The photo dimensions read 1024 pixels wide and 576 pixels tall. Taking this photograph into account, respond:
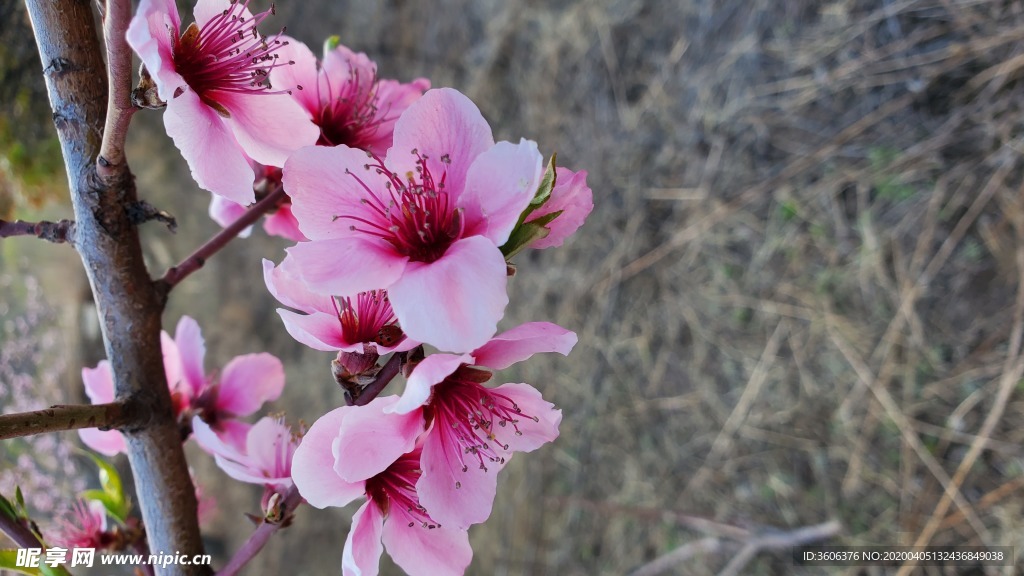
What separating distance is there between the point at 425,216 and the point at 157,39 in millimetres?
179

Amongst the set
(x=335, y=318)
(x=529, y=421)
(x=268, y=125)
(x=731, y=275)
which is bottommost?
(x=731, y=275)

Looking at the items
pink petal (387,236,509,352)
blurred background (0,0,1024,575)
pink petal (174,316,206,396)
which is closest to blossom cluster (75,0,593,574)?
pink petal (387,236,509,352)

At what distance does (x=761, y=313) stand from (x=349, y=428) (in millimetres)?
1257

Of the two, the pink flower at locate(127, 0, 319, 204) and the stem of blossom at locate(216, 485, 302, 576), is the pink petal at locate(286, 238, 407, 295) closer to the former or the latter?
the pink flower at locate(127, 0, 319, 204)

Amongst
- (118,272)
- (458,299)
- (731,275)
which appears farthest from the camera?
(731,275)

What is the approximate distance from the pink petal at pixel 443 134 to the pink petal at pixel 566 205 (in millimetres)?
50

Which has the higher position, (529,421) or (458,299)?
(458,299)

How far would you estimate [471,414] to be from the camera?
0.43m

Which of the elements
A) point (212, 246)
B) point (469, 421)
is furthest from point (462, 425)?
point (212, 246)

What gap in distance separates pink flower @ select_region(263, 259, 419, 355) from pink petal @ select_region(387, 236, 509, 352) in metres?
0.04

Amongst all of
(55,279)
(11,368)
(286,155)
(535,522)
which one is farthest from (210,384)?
(535,522)

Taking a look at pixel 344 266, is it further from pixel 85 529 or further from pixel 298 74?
pixel 85 529

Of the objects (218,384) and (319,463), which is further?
(218,384)

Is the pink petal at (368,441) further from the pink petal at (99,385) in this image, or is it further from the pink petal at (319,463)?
the pink petal at (99,385)
